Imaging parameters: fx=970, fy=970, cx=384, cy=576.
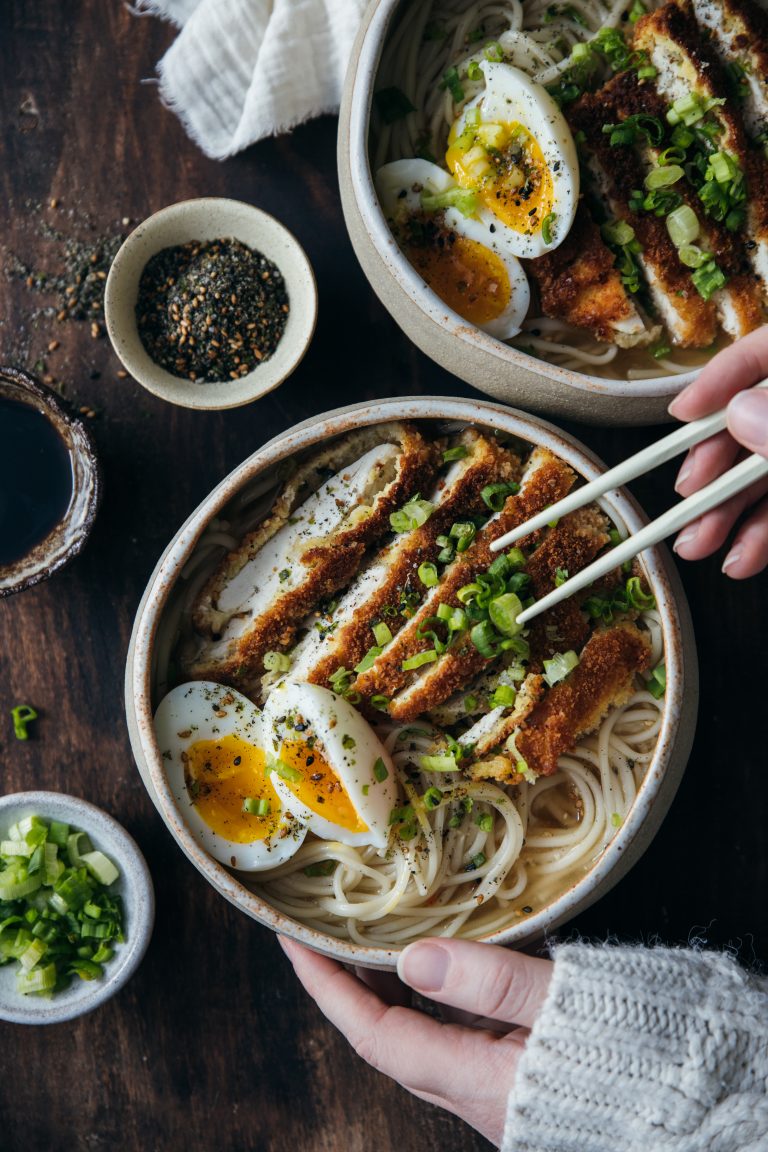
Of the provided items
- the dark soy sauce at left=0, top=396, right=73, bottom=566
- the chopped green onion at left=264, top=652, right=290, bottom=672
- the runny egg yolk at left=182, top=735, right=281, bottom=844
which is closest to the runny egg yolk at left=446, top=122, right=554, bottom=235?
the chopped green onion at left=264, top=652, right=290, bottom=672

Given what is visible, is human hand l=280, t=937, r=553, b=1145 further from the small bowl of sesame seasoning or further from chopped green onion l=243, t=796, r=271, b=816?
→ the small bowl of sesame seasoning

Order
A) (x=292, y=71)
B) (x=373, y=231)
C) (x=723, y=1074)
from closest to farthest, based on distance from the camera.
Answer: (x=723, y=1074) → (x=373, y=231) → (x=292, y=71)

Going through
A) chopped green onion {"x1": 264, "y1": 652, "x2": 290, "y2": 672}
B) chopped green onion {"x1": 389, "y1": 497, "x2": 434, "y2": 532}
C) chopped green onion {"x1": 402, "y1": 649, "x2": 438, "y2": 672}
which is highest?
chopped green onion {"x1": 389, "y1": 497, "x2": 434, "y2": 532}

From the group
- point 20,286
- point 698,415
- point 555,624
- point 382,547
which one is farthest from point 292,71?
point 555,624

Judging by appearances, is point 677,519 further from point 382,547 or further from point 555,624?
point 382,547

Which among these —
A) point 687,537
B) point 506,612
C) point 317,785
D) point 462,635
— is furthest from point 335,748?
point 687,537

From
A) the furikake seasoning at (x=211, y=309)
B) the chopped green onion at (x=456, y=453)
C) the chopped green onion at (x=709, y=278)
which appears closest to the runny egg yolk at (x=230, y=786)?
the chopped green onion at (x=456, y=453)
